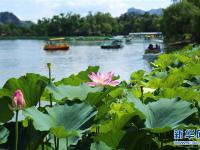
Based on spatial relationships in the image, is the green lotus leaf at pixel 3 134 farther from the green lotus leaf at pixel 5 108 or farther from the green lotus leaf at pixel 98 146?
the green lotus leaf at pixel 98 146

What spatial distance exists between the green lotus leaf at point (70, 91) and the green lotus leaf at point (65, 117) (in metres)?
0.17

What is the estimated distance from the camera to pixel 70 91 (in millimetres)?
2014

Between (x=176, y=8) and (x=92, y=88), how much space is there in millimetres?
62548

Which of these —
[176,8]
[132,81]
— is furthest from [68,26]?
[132,81]

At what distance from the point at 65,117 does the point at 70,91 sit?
0.31 m

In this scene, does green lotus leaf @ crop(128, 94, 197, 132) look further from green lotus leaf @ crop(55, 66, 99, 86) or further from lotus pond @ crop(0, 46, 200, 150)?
green lotus leaf @ crop(55, 66, 99, 86)

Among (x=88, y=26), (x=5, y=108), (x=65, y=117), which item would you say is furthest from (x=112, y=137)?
(x=88, y=26)

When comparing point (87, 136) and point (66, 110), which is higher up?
point (66, 110)

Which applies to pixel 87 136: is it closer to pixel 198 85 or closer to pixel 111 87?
pixel 111 87

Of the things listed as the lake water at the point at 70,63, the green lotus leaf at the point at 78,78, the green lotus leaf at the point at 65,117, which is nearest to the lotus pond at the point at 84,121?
the green lotus leaf at the point at 65,117

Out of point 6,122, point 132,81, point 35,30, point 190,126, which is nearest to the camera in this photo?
point 190,126

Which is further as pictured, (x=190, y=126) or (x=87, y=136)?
(x=87, y=136)

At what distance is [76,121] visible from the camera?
5.53 feet

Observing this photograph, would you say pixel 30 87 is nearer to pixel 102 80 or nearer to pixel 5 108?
pixel 5 108
